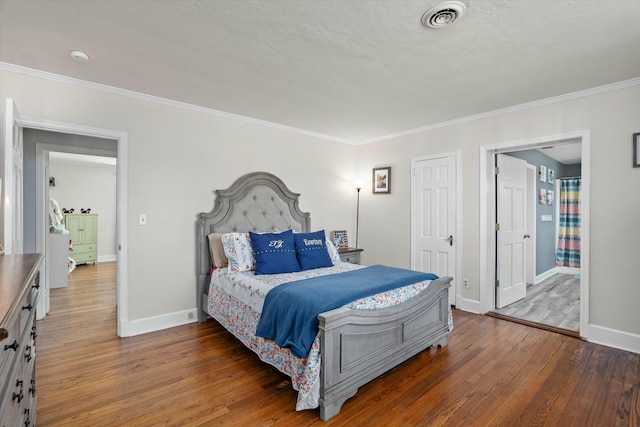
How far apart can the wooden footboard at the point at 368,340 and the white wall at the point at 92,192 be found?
26.0 ft

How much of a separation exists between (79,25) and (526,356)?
13.7 feet

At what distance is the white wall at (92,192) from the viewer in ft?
24.2

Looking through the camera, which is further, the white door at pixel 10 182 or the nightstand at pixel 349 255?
the nightstand at pixel 349 255

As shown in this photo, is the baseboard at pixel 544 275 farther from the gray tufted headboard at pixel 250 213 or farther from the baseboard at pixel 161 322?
the baseboard at pixel 161 322

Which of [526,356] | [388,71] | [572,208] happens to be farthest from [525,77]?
[572,208]

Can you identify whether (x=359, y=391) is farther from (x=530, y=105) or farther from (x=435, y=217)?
(x=530, y=105)

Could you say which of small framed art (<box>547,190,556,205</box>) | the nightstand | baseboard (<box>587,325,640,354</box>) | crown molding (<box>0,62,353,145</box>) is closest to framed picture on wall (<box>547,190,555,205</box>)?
small framed art (<box>547,190,556,205</box>)

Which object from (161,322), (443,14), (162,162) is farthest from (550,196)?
(161,322)

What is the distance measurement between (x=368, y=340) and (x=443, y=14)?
2.12 metres

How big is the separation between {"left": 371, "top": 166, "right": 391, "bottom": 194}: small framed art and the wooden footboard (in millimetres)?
2160

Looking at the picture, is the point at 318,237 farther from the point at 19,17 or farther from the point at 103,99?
the point at 19,17

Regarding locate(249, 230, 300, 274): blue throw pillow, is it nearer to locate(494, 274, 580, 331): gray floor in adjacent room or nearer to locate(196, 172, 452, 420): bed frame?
locate(196, 172, 452, 420): bed frame

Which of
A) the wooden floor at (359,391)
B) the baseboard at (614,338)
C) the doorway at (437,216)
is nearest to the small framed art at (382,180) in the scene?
the doorway at (437,216)

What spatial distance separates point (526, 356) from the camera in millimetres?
2703
